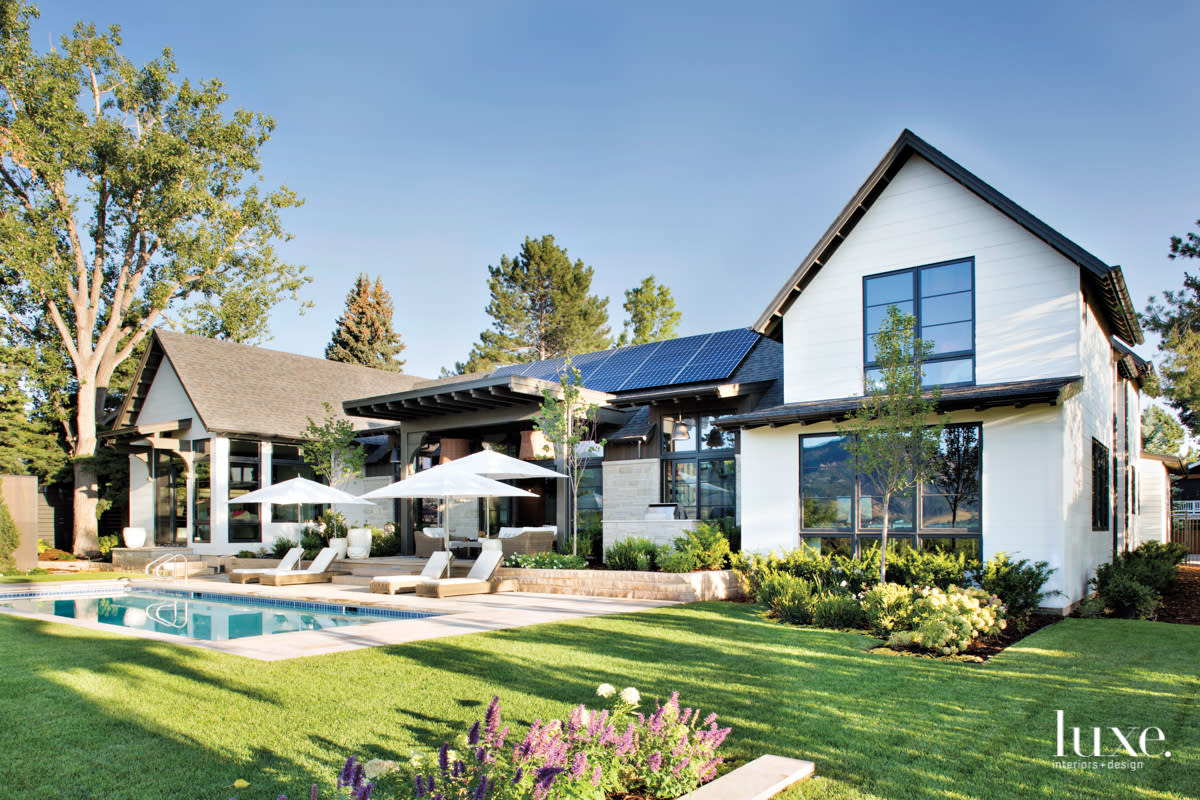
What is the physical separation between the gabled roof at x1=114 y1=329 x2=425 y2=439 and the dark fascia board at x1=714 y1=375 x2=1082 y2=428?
53.8ft

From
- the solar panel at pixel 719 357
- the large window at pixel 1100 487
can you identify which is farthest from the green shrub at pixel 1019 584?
the solar panel at pixel 719 357

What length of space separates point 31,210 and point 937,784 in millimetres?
34938

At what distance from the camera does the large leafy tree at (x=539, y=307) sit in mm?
50406

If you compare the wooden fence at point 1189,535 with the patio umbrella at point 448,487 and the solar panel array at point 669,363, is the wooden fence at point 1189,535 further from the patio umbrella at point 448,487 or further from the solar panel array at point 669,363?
the patio umbrella at point 448,487

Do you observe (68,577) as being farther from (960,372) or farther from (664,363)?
(960,372)

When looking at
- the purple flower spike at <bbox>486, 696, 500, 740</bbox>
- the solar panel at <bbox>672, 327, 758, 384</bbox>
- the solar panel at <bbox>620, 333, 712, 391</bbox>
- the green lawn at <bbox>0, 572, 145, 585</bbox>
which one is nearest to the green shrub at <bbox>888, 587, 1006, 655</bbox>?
the purple flower spike at <bbox>486, 696, 500, 740</bbox>

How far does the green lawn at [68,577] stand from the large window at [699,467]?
14.9 m

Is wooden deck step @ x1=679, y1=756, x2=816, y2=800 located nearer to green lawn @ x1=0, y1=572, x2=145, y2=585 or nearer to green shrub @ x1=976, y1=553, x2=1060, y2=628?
green shrub @ x1=976, y1=553, x2=1060, y2=628

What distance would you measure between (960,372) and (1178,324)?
17.0 m

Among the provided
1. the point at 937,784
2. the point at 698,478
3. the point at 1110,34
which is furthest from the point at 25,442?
the point at 1110,34

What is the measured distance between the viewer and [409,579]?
1569cm

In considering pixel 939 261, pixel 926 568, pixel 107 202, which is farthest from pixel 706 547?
pixel 107 202

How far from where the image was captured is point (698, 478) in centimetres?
1775

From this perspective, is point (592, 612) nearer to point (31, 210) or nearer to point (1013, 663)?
point (1013, 663)
